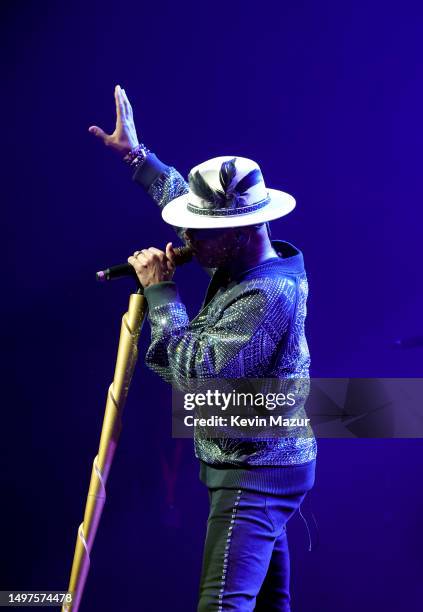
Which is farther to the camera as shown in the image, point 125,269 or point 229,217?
point 125,269

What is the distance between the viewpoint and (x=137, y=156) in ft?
7.30

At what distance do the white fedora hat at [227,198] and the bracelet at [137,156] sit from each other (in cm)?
36

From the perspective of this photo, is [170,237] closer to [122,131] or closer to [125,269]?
[122,131]

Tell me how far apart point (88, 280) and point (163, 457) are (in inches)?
21.8

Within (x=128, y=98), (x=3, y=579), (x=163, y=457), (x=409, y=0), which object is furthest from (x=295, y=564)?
(x=409, y=0)

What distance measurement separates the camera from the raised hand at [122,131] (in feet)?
7.18

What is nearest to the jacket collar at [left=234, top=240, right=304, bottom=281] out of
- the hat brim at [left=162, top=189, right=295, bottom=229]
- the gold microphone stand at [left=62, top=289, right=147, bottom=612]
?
the hat brim at [left=162, top=189, right=295, bottom=229]

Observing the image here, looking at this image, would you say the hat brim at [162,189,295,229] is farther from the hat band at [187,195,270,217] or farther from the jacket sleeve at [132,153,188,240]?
the jacket sleeve at [132,153,188,240]

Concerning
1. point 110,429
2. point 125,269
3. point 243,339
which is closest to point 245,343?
point 243,339

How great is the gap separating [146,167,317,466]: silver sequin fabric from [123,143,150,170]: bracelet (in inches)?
18.5

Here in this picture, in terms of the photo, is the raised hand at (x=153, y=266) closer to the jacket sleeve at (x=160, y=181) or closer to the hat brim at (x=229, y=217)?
the hat brim at (x=229, y=217)

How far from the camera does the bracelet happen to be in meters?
2.22

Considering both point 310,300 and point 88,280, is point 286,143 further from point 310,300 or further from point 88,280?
point 88,280

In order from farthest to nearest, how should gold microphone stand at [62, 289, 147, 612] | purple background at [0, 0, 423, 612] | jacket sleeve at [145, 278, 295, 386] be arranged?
purple background at [0, 0, 423, 612] → gold microphone stand at [62, 289, 147, 612] → jacket sleeve at [145, 278, 295, 386]
